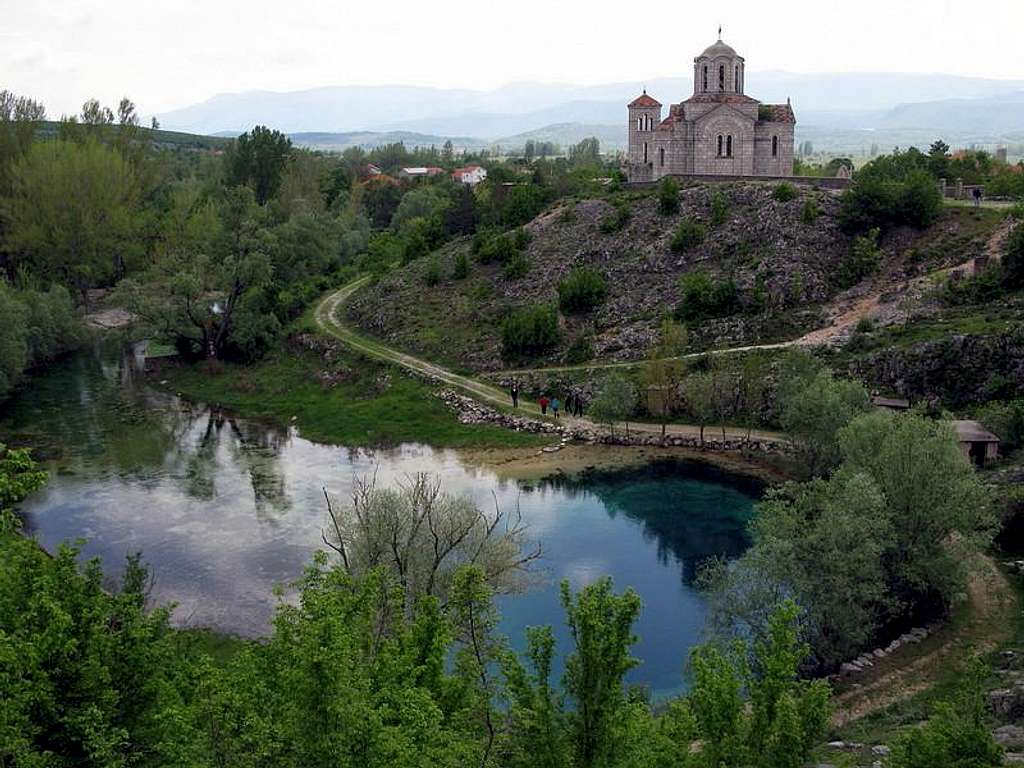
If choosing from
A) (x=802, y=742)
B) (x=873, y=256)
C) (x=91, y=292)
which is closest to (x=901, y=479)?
(x=802, y=742)

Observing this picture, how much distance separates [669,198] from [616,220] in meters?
3.43

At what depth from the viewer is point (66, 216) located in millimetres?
68625

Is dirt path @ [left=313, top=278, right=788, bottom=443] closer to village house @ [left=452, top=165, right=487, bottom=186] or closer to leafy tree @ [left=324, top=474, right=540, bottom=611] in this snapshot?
leafy tree @ [left=324, top=474, right=540, bottom=611]

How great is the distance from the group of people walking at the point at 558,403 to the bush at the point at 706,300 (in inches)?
300

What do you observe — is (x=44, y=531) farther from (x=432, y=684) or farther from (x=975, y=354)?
(x=975, y=354)

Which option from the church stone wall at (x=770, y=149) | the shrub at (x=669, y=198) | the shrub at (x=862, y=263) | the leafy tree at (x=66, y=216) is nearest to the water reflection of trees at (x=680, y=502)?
the shrub at (x=862, y=263)

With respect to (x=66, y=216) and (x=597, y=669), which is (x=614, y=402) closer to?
(x=597, y=669)

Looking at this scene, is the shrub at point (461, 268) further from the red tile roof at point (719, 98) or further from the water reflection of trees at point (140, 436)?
the water reflection of trees at point (140, 436)

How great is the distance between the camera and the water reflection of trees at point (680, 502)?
32188mm

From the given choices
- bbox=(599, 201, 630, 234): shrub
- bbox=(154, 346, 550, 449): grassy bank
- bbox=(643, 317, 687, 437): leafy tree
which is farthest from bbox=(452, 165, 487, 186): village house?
bbox=(643, 317, 687, 437): leafy tree

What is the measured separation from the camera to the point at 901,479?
25.8 metres

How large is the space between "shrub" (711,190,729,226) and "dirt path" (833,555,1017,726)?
3103 cm

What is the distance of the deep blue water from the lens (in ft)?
91.0

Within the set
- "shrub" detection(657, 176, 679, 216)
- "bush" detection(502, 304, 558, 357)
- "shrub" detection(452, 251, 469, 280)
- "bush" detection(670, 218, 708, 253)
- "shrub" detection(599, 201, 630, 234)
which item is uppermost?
"shrub" detection(657, 176, 679, 216)
